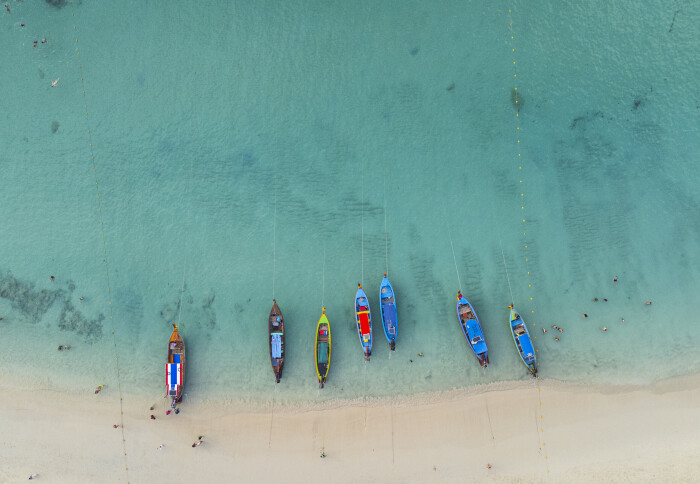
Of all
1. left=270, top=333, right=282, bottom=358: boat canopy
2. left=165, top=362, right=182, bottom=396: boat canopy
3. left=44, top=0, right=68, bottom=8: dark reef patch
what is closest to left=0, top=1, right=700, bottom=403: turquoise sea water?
left=44, top=0, right=68, bottom=8: dark reef patch

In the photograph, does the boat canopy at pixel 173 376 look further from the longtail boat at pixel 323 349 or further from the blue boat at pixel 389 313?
the blue boat at pixel 389 313

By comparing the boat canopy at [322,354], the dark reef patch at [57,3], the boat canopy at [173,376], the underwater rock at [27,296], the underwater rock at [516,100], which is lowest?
the boat canopy at [173,376]

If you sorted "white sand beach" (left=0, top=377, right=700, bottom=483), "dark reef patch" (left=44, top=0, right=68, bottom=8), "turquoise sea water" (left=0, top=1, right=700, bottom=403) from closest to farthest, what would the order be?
1. "white sand beach" (left=0, top=377, right=700, bottom=483)
2. "turquoise sea water" (left=0, top=1, right=700, bottom=403)
3. "dark reef patch" (left=44, top=0, right=68, bottom=8)

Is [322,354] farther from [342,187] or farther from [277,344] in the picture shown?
[342,187]

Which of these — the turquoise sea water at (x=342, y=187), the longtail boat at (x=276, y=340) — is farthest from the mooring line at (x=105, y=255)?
the longtail boat at (x=276, y=340)

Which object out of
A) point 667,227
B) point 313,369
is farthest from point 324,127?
point 667,227

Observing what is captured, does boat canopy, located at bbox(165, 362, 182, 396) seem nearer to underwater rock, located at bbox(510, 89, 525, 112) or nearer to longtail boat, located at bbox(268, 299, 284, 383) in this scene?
longtail boat, located at bbox(268, 299, 284, 383)
